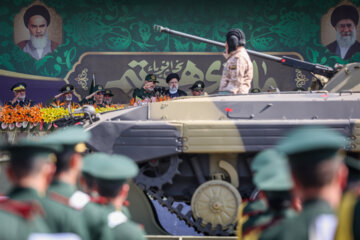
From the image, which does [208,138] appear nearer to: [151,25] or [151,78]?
[151,78]

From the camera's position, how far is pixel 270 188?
2980 mm

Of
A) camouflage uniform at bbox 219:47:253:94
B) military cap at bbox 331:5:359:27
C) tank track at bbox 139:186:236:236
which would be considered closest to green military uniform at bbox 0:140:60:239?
tank track at bbox 139:186:236:236

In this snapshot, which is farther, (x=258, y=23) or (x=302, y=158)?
(x=258, y=23)

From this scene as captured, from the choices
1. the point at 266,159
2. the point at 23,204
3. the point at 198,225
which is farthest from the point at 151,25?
the point at 23,204

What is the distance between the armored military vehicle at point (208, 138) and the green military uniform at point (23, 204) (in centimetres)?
420

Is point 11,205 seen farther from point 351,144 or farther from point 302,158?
point 351,144

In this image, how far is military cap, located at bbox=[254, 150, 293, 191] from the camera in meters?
2.98

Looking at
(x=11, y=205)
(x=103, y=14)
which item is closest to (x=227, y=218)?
(x=11, y=205)

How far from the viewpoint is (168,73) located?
15.8 metres

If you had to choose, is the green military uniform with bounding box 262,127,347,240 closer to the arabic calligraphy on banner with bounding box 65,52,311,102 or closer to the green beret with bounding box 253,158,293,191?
the green beret with bounding box 253,158,293,191

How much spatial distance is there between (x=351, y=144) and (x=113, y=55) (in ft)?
32.1

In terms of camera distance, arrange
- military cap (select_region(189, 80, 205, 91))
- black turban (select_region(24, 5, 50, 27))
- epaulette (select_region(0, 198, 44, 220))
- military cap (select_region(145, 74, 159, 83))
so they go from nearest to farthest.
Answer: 1. epaulette (select_region(0, 198, 44, 220))
2. military cap (select_region(145, 74, 159, 83))
3. military cap (select_region(189, 80, 205, 91))
4. black turban (select_region(24, 5, 50, 27))

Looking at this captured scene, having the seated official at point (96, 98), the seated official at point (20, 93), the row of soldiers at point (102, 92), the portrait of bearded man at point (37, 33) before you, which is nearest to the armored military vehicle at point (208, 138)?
the row of soldiers at point (102, 92)

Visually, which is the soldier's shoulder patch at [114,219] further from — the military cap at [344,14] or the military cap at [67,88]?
the military cap at [344,14]
